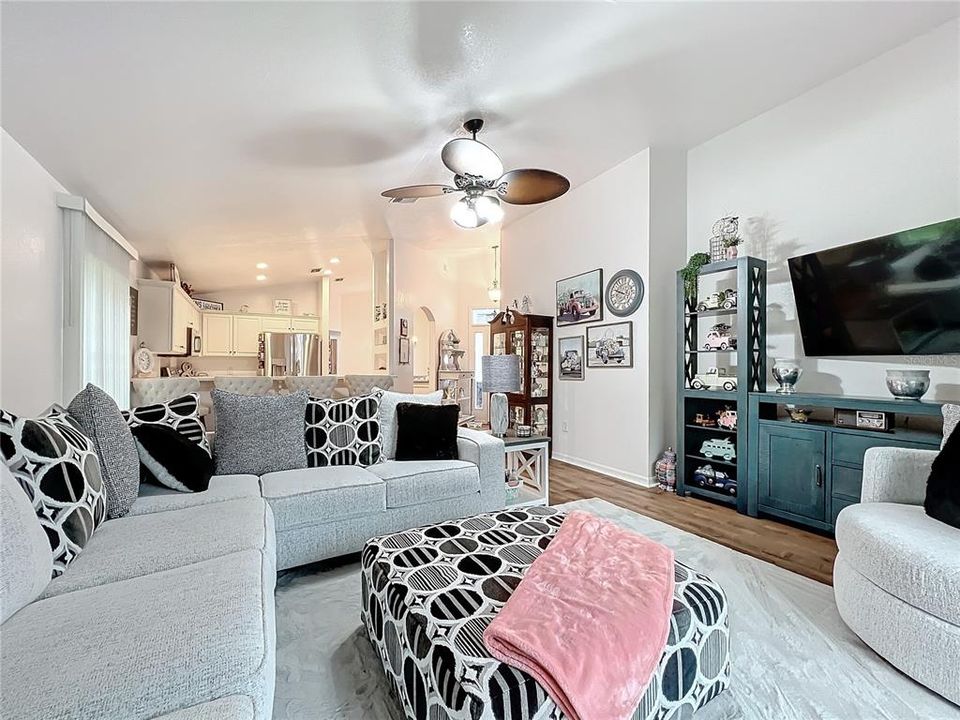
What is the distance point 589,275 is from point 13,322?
460cm

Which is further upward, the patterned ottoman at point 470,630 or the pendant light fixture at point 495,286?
the pendant light fixture at point 495,286

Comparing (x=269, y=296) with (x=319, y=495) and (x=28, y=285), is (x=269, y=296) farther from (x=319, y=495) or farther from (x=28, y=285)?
(x=319, y=495)

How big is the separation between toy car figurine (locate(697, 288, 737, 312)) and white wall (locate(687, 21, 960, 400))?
0.34 m

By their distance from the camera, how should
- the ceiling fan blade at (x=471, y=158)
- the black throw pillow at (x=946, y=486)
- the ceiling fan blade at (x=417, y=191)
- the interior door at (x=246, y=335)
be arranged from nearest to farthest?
the black throw pillow at (x=946, y=486) → the ceiling fan blade at (x=471, y=158) → the ceiling fan blade at (x=417, y=191) → the interior door at (x=246, y=335)

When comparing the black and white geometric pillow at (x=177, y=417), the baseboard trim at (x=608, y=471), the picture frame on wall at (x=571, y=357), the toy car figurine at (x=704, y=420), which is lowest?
the baseboard trim at (x=608, y=471)

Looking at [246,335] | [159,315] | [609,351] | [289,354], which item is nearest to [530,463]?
[609,351]

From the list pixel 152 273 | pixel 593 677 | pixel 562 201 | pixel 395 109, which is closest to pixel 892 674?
pixel 593 677

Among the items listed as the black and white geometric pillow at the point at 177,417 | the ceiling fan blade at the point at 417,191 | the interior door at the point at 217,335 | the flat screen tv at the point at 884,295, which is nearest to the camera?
the black and white geometric pillow at the point at 177,417

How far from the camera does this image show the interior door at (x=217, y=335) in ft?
23.2

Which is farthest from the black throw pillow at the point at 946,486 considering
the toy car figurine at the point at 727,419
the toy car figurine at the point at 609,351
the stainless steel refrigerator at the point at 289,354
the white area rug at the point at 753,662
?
the stainless steel refrigerator at the point at 289,354

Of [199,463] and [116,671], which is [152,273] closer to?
[199,463]

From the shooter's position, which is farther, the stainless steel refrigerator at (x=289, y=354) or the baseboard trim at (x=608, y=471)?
the stainless steel refrigerator at (x=289, y=354)

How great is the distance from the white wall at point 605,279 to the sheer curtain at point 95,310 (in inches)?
175

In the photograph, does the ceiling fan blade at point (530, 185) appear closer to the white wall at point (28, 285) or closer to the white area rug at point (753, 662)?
the white area rug at point (753, 662)
